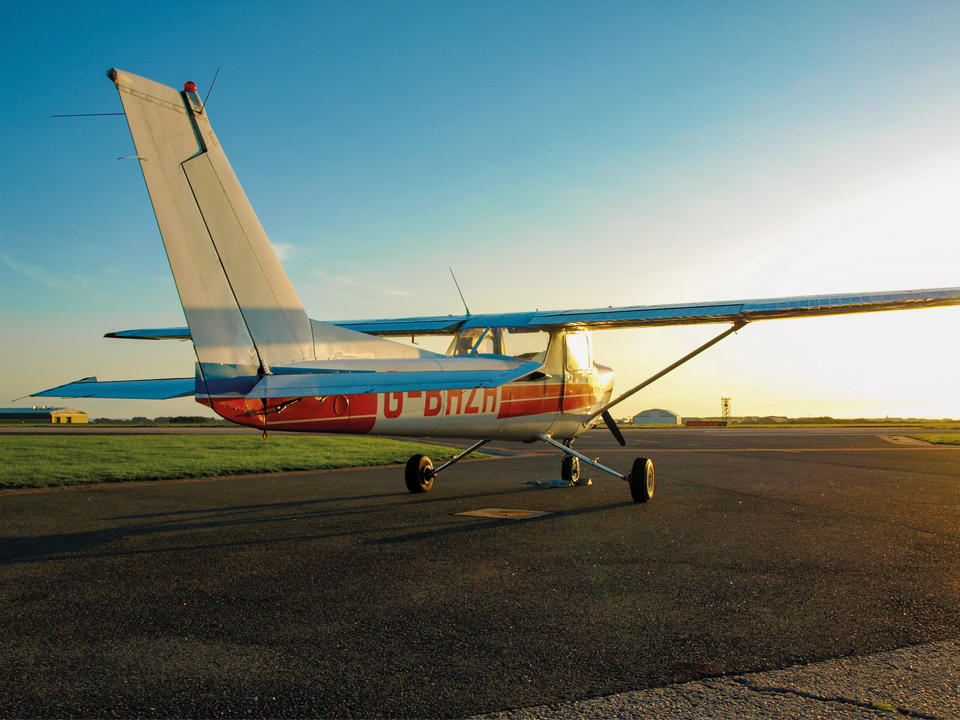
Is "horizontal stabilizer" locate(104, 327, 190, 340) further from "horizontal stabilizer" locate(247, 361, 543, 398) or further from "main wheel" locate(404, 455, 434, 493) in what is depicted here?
"horizontal stabilizer" locate(247, 361, 543, 398)

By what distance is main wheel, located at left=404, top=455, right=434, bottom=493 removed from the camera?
37.0 feet

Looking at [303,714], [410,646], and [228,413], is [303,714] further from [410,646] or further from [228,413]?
[228,413]

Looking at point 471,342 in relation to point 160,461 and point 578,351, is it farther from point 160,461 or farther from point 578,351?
point 160,461

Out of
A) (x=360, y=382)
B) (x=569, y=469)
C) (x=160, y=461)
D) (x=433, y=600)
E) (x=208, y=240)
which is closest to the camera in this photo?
(x=433, y=600)

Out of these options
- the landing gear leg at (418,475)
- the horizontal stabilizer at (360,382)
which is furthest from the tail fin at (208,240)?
the landing gear leg at (418,475)

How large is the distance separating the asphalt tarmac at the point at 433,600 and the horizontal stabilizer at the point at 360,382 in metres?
1.61

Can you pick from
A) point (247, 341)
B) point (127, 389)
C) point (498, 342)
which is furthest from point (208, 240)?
point (498, 342)

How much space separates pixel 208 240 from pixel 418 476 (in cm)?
622

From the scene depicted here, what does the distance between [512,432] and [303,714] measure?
780 cm

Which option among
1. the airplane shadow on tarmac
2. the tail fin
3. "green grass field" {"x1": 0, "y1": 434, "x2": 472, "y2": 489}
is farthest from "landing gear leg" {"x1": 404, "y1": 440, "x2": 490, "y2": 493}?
"green grass field" {"x1": 0, "y1": 434, "x2": 472, "y2": 489}

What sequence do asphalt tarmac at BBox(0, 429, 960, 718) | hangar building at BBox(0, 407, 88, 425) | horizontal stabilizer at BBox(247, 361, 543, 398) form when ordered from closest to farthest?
1. asphalt tarmac at BBox(0, 429, 960, 718)
2. horizontal stabilizer at BBox(247, 361, 543, 398)
3. hangar building at BBox(0, 407, 88, 425)

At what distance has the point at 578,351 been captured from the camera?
39.8ft

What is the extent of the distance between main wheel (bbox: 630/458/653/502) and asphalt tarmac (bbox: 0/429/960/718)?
426mm

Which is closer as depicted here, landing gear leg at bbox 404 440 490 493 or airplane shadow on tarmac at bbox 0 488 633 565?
airplane shadow on tarmac at bbox 0 488 633 565
